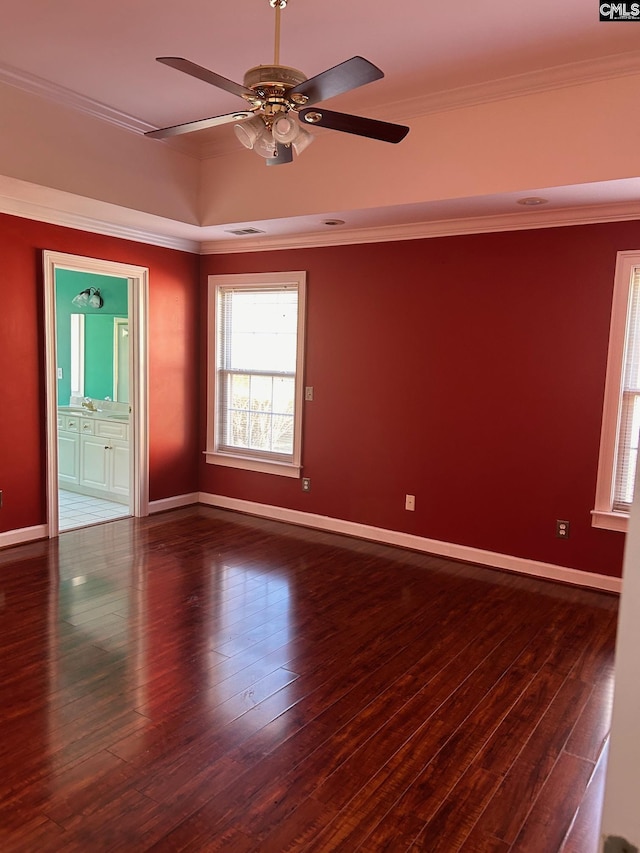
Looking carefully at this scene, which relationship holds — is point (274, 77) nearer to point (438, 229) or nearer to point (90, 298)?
point (438, 229)

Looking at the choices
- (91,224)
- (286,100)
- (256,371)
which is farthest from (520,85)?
(91,224)

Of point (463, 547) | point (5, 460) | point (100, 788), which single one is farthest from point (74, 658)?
point (463, 547)

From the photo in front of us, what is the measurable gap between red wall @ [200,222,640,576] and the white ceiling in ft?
1.89

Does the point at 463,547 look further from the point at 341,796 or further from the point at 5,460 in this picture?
the point at 5,460

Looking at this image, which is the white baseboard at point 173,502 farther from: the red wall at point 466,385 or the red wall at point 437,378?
the red wall at point 466,385

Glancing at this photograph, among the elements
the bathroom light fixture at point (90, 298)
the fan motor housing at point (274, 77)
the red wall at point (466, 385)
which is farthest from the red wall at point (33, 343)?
the fan motor housing at point (274, 77)

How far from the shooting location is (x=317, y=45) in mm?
3207

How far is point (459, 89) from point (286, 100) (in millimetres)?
1826

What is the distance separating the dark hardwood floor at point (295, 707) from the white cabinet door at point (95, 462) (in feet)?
5.59

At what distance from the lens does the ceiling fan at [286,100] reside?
211 centimetres

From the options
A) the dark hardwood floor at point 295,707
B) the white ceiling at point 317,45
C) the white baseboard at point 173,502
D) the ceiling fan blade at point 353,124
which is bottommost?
the dark hardwood floor at point 295,707

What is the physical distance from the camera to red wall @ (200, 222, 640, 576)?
13.6 ft

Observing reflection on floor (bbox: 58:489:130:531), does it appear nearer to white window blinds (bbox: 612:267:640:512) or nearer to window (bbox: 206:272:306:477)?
window (bbox: 206:272:306:477)

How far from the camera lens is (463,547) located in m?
4.70
